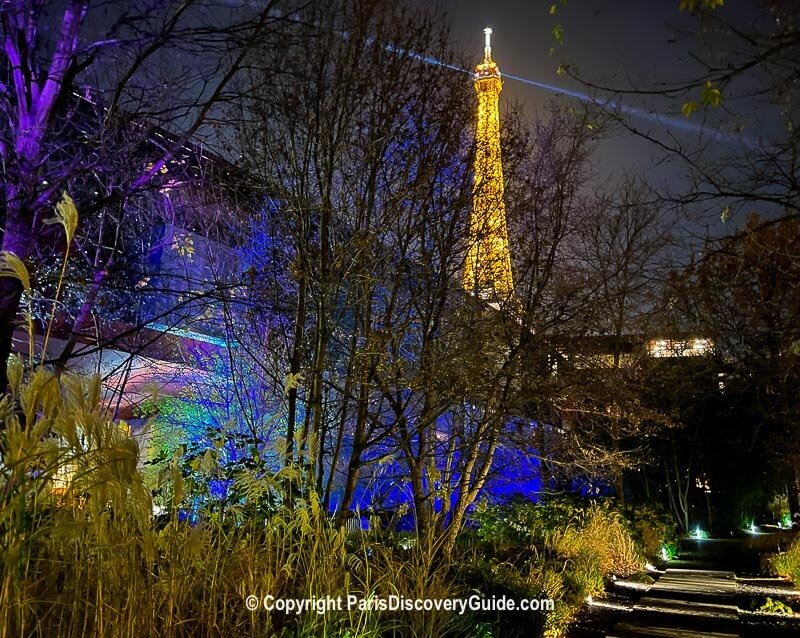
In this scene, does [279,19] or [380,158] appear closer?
[279,19]

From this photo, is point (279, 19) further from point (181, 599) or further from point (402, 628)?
point (402, 628)

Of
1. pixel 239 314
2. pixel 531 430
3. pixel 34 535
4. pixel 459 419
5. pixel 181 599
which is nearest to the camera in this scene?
pixel 34 535

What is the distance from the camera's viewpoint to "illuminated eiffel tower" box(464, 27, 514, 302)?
7164 mm

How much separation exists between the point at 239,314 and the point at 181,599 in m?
6.68

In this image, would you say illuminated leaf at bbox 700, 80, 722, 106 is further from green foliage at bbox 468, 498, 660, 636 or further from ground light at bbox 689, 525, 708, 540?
ground light at bbox 689, 525, 708, 540

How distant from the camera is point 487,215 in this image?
7309mm

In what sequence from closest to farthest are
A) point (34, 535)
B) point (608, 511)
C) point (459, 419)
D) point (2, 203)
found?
point (34, 535)
point (2, 203)
point (459, 419)
point (608, 511)

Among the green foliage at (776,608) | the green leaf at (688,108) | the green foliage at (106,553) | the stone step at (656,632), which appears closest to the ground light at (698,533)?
the green foliage at (776,608)

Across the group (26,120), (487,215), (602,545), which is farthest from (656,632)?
(26,120)

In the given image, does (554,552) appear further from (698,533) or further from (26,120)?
(698,533)

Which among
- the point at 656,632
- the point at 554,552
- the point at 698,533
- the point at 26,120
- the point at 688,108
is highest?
the point at 26,120

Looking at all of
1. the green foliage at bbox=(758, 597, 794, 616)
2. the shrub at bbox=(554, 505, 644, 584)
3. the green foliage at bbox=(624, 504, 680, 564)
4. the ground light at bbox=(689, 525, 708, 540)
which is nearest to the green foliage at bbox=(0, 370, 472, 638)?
the shrub at bbox=(554, 505, 644, 584)

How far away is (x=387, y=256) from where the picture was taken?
20.8 ft

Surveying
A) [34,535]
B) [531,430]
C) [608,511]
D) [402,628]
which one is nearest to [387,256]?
[402,628]
